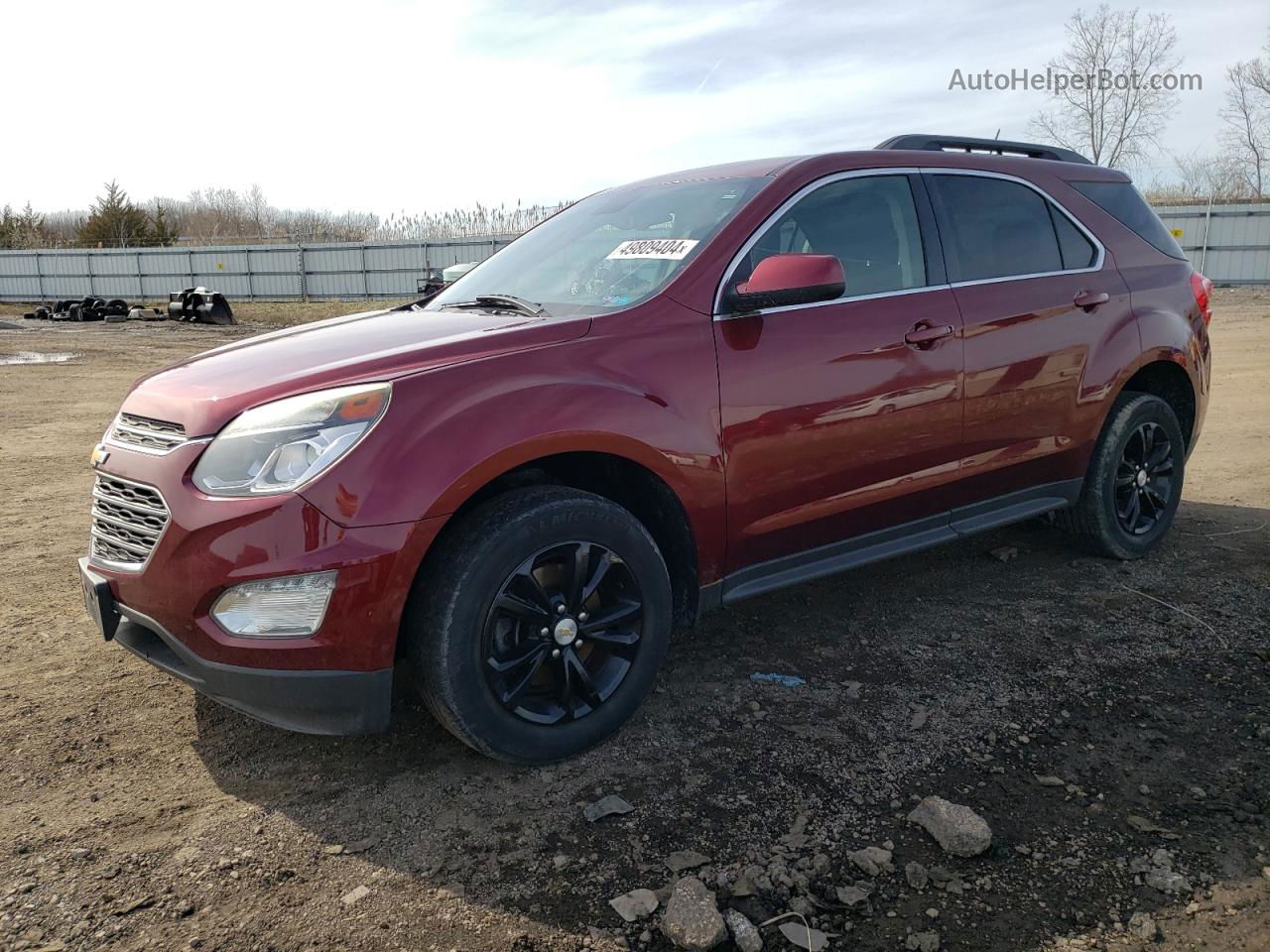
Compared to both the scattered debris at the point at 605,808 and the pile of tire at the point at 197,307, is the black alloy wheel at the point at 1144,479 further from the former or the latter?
the pile of tire at the point at 197,307

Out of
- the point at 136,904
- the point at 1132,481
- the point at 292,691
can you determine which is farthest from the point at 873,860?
the point at 1132,481

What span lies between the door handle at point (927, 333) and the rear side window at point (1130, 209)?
1.40 meters

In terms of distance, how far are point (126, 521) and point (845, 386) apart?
2.36 m

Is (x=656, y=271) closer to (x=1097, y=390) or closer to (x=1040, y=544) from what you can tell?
(x=1097, y=390)

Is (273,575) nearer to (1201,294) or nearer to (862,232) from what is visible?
(862,232)

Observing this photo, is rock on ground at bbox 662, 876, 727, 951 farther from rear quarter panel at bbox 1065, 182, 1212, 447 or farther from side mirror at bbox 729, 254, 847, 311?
rear quarter panel at bbox 1065, 182, 1212, 447

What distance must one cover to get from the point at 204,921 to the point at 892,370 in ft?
9.09

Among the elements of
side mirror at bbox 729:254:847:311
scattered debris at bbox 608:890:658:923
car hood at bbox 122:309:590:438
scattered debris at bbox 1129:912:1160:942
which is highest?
side mirror at bbox 729:254:847:311

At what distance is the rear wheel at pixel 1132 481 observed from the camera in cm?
456

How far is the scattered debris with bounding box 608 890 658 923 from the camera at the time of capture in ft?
7.50

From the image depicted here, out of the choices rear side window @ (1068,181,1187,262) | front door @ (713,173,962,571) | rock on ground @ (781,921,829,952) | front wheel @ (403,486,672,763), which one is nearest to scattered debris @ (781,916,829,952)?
rock on ground @ (781,921,829,952)

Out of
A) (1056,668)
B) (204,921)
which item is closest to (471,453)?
(204,921)

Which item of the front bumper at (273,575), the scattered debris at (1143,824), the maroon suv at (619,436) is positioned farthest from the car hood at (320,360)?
the scattered debris at (1143,824)

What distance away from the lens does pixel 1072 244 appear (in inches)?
173
